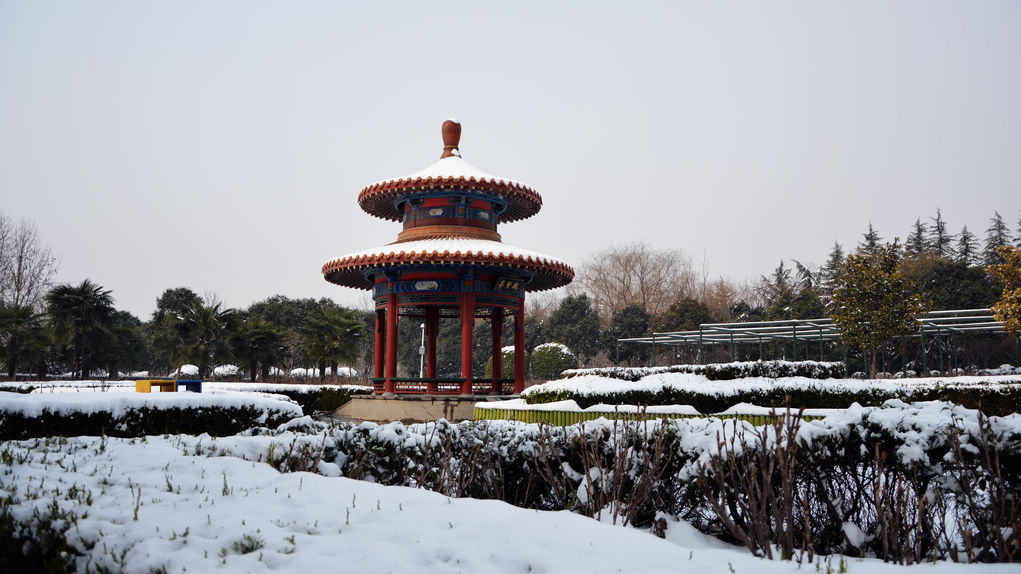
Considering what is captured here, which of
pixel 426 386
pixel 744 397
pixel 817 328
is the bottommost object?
pixel 426 386

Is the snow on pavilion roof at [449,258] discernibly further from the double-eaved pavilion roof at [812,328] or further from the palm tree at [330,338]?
the double-eaved pavilion roof at [812,328]

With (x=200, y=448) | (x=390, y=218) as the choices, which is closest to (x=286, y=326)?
(x=390, y=218)

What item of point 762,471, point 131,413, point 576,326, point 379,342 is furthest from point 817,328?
point 762,471

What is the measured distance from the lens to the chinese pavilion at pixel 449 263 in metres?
16.9

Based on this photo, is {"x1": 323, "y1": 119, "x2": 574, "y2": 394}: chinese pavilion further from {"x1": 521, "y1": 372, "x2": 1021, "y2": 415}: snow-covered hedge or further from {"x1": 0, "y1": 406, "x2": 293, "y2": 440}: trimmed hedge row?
{"x1": 0, "y1": 406, "x2": 293, "y2": 440}: trimmed hedge row

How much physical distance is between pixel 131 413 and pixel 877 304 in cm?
2389

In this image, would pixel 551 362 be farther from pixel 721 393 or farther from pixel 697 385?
pixel 721 393

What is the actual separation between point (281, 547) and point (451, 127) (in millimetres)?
18292

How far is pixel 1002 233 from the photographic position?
64.9 m

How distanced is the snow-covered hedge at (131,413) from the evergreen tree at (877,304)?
20519 millimetres

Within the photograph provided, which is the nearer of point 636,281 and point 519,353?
point 519,353

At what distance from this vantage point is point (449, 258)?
16297 millimetres

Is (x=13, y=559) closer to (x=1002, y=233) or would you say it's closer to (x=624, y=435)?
(x=624, y=435)

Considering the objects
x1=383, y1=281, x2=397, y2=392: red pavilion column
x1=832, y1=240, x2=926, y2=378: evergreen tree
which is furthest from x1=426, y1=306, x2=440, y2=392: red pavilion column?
x1=832, y1=240, x2=926, y2=378: evergreen tree
